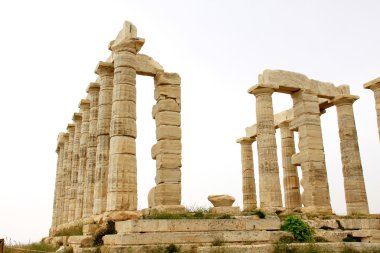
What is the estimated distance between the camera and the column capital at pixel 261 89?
23000mm

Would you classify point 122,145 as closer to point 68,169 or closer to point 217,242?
point 217,242

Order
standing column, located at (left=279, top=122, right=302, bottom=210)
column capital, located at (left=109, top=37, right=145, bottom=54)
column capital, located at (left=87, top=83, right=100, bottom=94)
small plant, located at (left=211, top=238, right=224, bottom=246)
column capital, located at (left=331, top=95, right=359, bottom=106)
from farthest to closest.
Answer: standing column, located at (left=279, top=122, right=302, bottom=210)
column capital, located at (left=331, top=95, right=359, bottom=106)
column capital, located at (left=87, top=83, right=100, bottom=94)
column capital, located at (left=109, top=37, right=145, bottom=54)
small plant, located at (left=211, top=238, right=224, bottom=246)

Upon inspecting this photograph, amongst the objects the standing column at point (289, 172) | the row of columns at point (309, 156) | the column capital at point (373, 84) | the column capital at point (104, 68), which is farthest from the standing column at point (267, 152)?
the column capital at point (104, 68)

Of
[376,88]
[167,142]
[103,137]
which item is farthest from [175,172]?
[376,88]

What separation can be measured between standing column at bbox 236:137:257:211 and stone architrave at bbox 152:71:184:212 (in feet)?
37.9

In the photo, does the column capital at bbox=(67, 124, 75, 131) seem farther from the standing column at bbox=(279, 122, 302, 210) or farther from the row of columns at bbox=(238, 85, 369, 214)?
the standing column at bbox=(279, 122, 302, 210)

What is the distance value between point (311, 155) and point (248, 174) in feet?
29.8

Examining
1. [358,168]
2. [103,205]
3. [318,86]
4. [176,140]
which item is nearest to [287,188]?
[358,168]

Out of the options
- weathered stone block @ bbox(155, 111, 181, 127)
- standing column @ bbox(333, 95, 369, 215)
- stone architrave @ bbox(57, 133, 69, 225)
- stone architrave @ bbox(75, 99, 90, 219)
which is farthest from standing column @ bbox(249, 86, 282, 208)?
stone architrave @ bbox(57, 133, 69, 225)

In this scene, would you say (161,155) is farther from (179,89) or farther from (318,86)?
(318,86)

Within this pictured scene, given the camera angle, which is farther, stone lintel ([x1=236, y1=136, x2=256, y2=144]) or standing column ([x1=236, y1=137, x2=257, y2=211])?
stone lintel ([x1=236, y1=136, x2=256, y2=144])

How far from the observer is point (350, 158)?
24.6 meters

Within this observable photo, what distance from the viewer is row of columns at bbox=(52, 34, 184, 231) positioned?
1786cm

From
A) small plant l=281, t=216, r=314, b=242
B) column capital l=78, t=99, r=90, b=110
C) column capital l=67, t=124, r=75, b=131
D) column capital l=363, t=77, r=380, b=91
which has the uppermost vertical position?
column capital l=363, t=77, r=380, b=91
